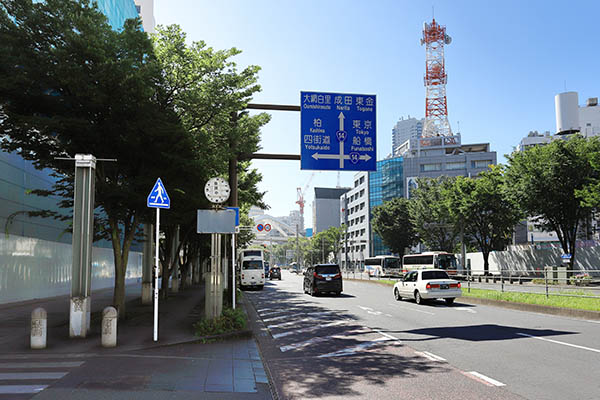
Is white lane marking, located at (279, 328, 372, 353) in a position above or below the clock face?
below

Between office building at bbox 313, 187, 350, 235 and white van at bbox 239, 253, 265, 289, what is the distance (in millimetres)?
148012

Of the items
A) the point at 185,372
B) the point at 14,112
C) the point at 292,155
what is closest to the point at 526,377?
the point at 185,372

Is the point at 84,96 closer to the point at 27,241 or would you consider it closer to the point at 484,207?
the point at 27,241

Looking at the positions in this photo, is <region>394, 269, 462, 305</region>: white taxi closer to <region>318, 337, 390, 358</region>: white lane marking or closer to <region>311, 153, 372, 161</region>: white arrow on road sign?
<region>311, 153, 372, 161</region>: white arrow on road sign

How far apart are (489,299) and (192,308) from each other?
42.3 ft

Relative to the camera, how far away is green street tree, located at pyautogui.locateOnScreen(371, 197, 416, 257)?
70.8 meters

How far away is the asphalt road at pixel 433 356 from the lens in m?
6.68

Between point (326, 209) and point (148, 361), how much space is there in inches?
7243

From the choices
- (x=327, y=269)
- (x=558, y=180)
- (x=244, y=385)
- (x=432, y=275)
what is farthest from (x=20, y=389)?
(x=558, y=180)

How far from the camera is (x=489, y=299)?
806 inches

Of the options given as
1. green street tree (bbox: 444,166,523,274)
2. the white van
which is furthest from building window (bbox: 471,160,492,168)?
the white van

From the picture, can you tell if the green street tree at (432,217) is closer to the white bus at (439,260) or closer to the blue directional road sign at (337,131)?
the white bus at (439,260)

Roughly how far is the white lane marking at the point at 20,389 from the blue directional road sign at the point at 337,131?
1117cm

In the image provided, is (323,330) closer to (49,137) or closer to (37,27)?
(49,137)
